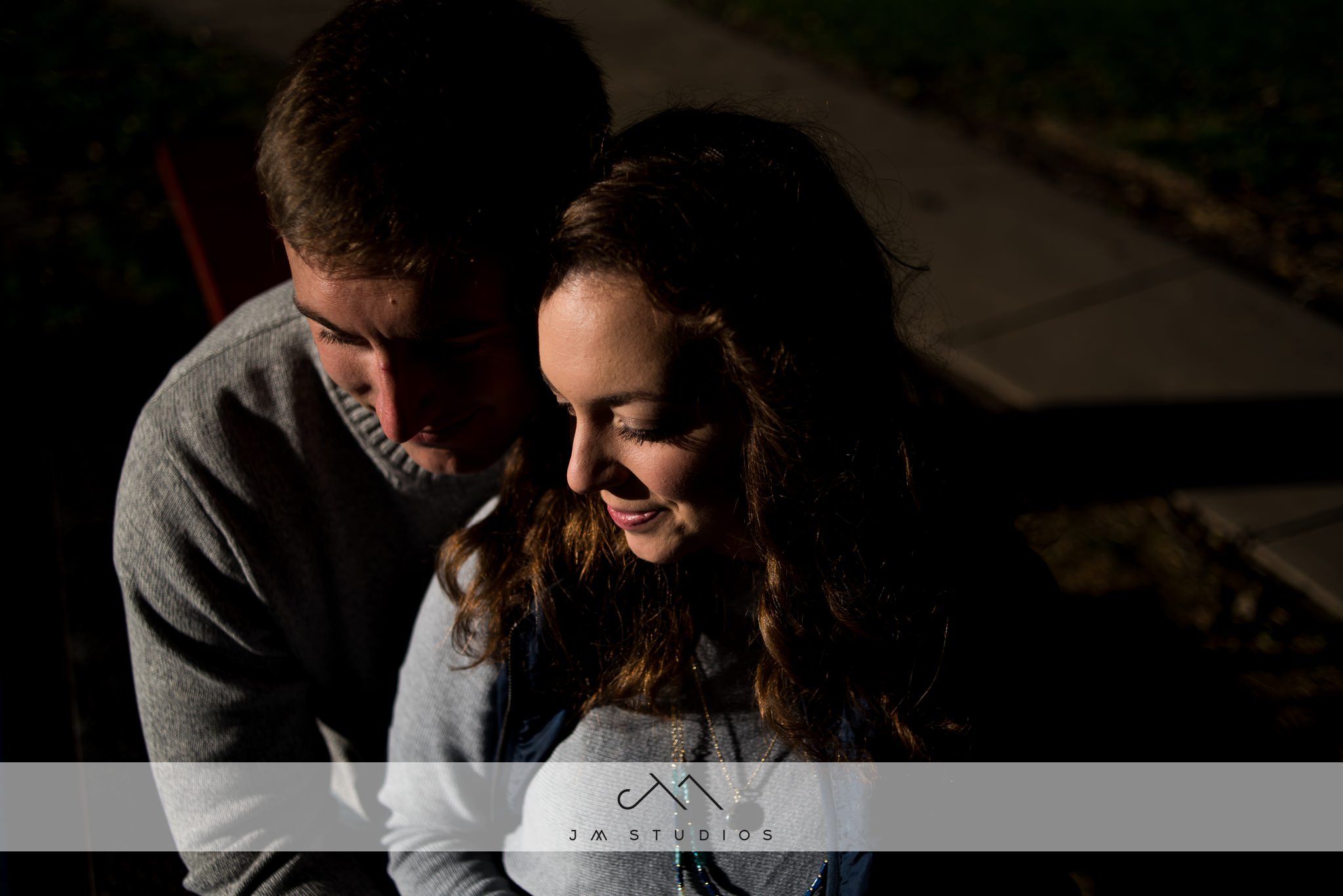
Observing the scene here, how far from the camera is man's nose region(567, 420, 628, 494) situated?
1.54m

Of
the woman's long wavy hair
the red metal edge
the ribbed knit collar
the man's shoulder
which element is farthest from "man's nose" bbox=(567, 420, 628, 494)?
the red metal edge

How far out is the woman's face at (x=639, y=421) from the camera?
1.44 meters

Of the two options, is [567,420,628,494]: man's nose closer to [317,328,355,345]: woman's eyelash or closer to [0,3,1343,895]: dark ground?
[317,328,355,345]: woman's eyelash

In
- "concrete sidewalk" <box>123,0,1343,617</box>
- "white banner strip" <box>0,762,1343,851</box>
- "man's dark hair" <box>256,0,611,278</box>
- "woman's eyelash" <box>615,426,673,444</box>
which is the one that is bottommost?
"concrete sidewalk" <box>123,0,1343,617</box>

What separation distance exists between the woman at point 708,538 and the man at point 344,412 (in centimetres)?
15

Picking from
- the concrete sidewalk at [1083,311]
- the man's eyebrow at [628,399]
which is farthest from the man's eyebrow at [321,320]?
the concrete sidewalk at [1083,311]

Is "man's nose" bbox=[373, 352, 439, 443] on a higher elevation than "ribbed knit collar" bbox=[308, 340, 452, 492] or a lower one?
higher

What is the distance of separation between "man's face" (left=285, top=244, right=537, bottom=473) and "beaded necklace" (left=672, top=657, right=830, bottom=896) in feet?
1.74

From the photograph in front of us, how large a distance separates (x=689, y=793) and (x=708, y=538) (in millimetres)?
462

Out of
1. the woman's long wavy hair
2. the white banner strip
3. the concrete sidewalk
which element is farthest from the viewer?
the concrete sidewalk

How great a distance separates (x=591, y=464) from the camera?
1549 mm

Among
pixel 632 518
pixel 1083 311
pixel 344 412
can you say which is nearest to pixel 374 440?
pixel 344 412

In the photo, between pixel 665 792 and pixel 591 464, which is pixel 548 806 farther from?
pixel 591 464

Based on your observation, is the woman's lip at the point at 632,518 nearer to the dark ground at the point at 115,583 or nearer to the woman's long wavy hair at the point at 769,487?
the woman's long wavy hair at the point at 769,487
